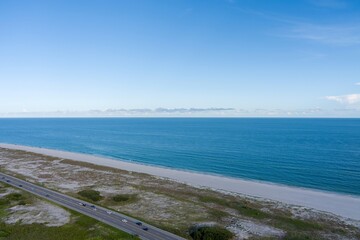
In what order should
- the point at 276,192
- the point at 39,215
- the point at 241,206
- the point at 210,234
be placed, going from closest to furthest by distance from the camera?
the point at 210,234 < the point at 39,215 < the point at 241,206 < the point at 276,192

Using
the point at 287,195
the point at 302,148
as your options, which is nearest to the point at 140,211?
the point at 287,195

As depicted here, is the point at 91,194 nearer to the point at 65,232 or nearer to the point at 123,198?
the point at 123,198

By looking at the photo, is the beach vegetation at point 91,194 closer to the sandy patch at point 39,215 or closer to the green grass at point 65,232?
the sandy patch at point 39,215

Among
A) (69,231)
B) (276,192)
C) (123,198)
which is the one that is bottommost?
(276,192)

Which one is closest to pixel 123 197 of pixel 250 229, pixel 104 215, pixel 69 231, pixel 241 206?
pixel 104 215

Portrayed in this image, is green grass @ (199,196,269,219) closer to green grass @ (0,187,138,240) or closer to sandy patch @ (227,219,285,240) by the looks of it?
sandy patch @ (227,219,285,240)

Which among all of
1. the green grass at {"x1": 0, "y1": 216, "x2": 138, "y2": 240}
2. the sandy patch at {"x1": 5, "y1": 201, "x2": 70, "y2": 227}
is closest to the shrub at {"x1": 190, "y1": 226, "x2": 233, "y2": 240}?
the green grass at {"x1": 0, "y1": 216, "x2": 138, "y2": 240}
